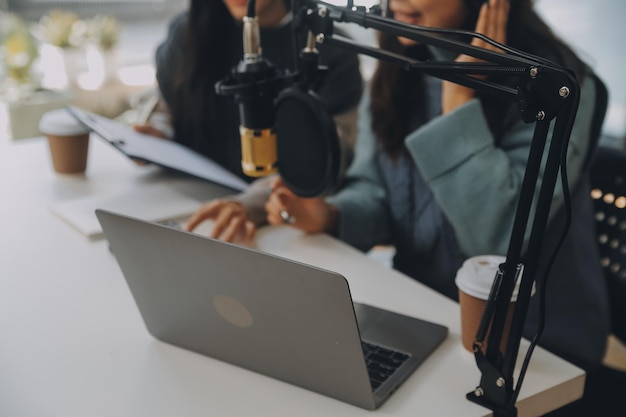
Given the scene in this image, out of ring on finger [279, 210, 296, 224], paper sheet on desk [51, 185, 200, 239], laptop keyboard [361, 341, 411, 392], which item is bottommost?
paper sheet on desk [51, 185, 200, 239]

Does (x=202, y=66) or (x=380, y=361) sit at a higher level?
(x=202, y=66)

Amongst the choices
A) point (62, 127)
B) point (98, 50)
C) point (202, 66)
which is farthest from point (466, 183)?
point (98, 50)

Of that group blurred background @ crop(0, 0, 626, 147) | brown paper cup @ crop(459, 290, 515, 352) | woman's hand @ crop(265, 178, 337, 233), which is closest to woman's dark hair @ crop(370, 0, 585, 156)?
woman's hand @ crop(265, 178, 337, 233)

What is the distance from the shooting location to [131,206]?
1.32m

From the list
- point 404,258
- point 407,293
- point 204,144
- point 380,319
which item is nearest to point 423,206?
point 404,258

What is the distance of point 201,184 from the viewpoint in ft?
4.81

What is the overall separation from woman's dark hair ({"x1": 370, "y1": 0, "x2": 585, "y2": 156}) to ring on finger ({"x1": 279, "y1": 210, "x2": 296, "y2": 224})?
0.86 ft

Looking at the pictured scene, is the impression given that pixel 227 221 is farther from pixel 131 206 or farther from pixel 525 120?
pixel 525 120

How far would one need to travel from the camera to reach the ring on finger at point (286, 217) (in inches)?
46.0

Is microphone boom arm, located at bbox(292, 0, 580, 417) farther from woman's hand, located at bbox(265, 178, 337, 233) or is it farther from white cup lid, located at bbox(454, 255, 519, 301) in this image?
woman's hand, located at bbox(265, 178, 337, 233)

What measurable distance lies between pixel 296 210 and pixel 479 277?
0.43 metres

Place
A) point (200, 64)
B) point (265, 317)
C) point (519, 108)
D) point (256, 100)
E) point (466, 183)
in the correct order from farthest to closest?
point (200, 64), point (466, 183), point (256, 100), point (265, 317), point (519, 108)

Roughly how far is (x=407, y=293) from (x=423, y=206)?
1.08 feet

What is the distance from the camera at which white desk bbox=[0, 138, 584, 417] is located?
0.75 meters
